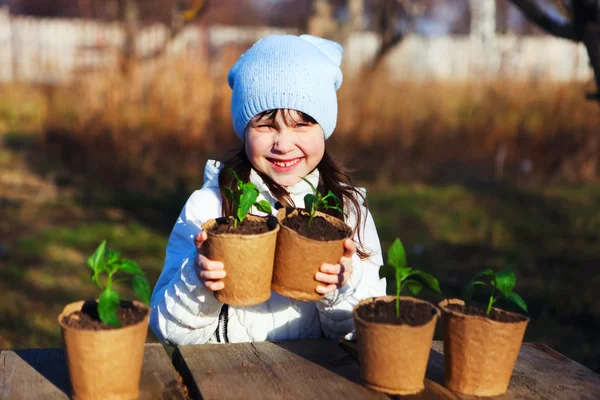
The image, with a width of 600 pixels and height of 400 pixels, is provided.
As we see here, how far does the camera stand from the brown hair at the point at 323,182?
6.74 feet

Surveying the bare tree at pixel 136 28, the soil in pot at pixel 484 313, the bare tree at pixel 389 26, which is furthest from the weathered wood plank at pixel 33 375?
the bare tree at pixel 389 26

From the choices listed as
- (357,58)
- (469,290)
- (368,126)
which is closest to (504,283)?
(469,290)

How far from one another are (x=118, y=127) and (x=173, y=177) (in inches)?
26.4

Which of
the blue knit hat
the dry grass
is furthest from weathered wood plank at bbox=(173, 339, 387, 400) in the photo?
the dry grass

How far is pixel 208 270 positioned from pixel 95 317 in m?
0.28

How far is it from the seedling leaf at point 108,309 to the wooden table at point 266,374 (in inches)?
7.5

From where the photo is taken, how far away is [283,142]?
197 centimetres

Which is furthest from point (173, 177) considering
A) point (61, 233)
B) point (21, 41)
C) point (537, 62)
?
point (21, 41)

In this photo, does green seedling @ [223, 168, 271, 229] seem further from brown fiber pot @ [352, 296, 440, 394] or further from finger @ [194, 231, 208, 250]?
brown fiber pot @ [352, 296, 440, 394]

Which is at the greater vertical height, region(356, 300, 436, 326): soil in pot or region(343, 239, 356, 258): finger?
region(343, 239, 356, 258): finger

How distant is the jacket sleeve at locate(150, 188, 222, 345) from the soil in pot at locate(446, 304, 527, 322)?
0.61 m

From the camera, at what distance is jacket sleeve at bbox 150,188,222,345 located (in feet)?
5.74

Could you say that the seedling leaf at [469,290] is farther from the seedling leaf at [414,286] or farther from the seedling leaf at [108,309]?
the seedling leaf at [108,309]

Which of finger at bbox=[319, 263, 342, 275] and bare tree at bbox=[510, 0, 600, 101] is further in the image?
bare tree at bbox=[510, 0, 600, 101]
